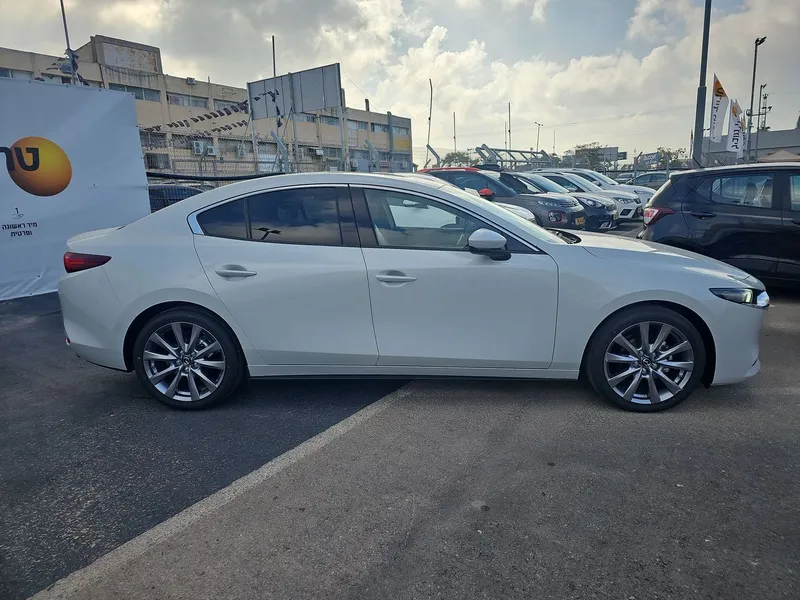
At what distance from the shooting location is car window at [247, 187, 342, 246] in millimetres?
3582

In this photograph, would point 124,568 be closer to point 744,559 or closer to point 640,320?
point 744,559

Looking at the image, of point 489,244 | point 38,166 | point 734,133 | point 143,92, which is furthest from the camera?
point 143,92

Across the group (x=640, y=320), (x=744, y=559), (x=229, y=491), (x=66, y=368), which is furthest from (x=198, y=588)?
(x=66, y=368)

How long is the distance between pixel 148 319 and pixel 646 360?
11.1ft

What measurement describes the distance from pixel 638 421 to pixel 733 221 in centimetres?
385

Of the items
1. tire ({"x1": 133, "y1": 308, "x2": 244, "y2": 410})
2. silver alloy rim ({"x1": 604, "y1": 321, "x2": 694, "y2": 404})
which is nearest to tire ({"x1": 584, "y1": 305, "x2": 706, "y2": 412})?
silver alloy rim ({"x1": 604, "y1": 321, "x2": 694, "y2": 404})

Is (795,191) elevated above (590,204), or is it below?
above

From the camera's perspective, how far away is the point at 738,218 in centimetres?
598

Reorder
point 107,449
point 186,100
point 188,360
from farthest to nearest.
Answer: point 186,100 → point 188,360 → point 107,449

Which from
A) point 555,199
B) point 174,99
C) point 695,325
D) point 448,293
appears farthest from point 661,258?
point 174,99

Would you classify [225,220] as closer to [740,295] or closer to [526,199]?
[740,295]

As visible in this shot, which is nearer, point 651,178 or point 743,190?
point 743,190

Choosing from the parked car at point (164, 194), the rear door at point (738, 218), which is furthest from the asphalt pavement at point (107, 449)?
the parked car at point (164, 194)

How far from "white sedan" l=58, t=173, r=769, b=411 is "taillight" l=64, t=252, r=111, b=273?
12 millimetres
